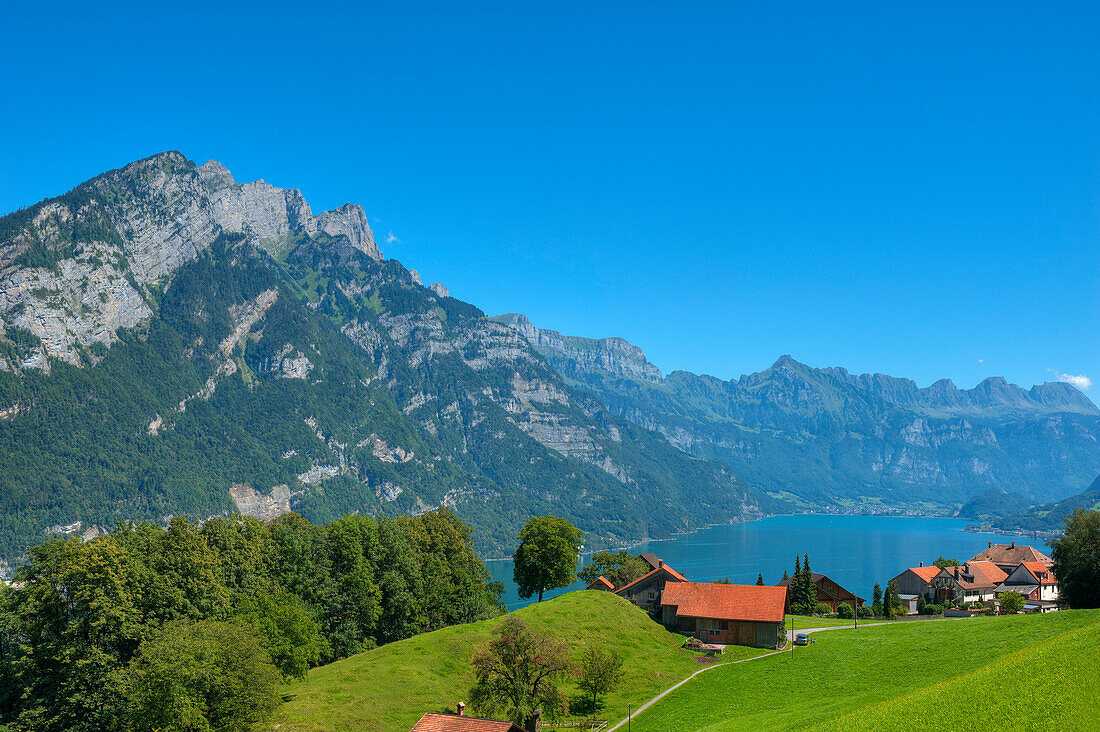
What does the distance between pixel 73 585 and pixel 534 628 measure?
35247 mm

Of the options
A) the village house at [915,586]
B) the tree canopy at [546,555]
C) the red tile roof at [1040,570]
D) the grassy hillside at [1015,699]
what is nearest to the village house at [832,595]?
the village house at [915,586]

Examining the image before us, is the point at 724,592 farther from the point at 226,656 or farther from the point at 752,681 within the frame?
the point at 226,656

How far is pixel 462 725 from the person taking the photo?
108 feet

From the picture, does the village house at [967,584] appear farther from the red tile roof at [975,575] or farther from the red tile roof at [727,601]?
the red tile roof at [727,601]

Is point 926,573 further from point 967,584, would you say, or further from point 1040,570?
point 1040,570

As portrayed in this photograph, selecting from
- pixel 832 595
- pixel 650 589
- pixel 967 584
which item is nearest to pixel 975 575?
pixel 967 584

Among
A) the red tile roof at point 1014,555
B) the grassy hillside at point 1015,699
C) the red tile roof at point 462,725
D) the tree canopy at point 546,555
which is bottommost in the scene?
the red tile roof at point 1014,555

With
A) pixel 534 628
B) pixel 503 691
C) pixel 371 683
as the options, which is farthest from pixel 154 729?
pixel 534 628

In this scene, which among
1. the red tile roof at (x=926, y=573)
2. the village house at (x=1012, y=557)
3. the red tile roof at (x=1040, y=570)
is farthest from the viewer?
the village house at (x=1012, y=557)

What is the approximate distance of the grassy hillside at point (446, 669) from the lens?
43.3 meters

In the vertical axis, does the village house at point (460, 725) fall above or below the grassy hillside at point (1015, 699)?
below

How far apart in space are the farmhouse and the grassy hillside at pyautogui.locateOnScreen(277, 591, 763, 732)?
2.24 m

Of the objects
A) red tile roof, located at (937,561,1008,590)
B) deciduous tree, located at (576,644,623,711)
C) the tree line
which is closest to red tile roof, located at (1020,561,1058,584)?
red tile roof, located at (937,561,1008,590)

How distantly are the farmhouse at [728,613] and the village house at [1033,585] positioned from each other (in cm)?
5088
